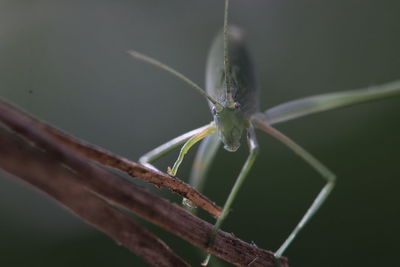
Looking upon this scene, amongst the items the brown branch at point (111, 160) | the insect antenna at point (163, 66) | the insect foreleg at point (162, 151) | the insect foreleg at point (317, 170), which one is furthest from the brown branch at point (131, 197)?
the insect foreleg at point (162, 151)

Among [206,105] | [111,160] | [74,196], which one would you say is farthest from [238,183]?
[206,105]

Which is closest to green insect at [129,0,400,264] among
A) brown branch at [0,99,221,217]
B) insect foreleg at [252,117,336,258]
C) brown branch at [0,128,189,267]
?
insect foreleg at [252,117,336,258]

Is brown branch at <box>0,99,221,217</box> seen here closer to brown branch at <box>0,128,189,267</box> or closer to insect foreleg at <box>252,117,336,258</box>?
brown branch at <box>0,128,189,267</box>

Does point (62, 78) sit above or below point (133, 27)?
below

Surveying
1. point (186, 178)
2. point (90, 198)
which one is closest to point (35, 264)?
point (186, 178)

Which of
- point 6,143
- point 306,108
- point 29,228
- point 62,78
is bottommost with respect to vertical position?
point 6,143

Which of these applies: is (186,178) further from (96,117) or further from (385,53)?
(385,53)

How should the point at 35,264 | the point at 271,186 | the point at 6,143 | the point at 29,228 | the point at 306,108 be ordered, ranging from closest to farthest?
1. the point at 6,143
2. the point at 306,108
3. the point at 35,264
4. the point at 271,186
5. the point at 29,228
